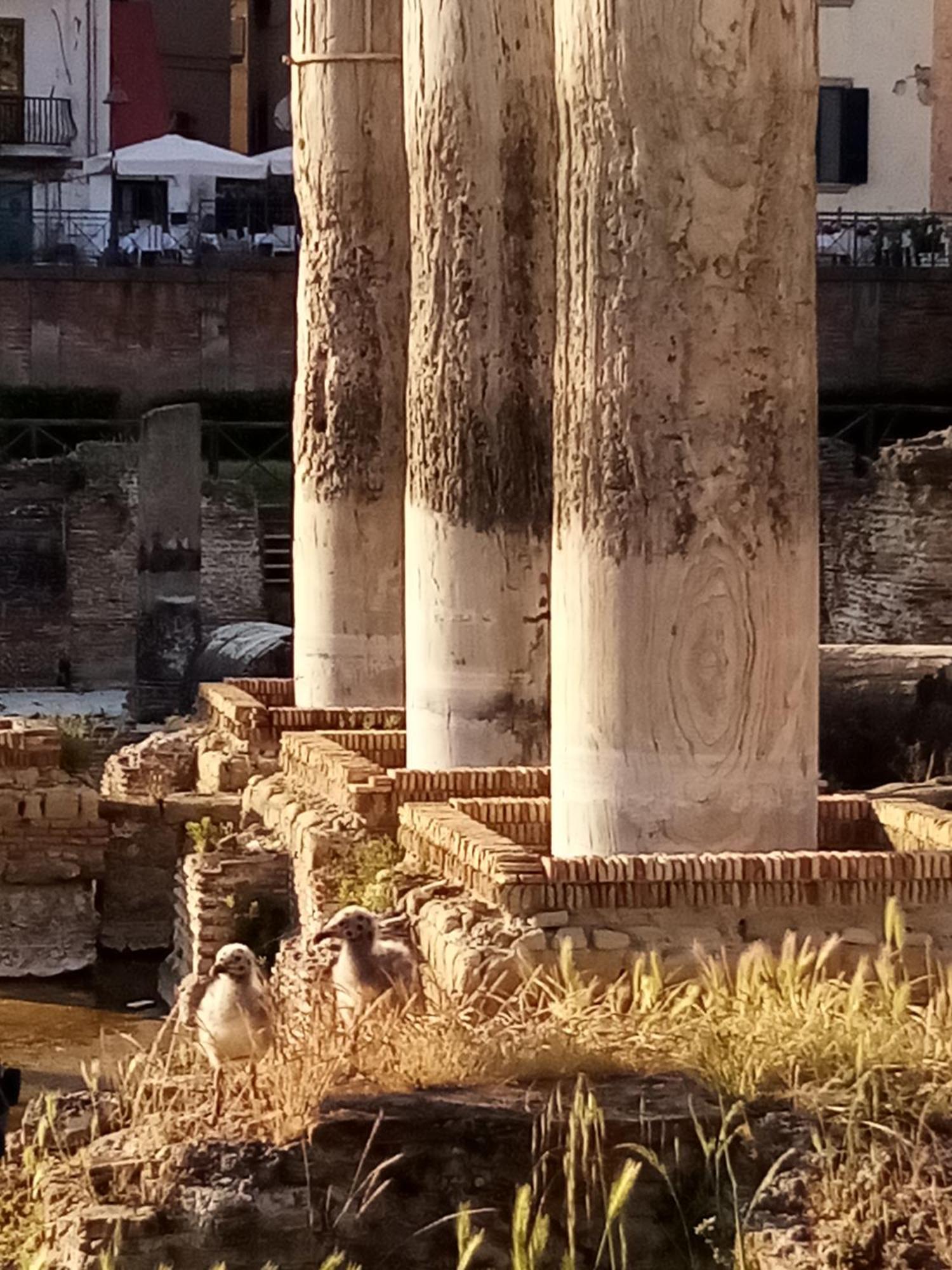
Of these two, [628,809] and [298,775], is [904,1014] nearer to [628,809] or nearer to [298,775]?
[628,809]

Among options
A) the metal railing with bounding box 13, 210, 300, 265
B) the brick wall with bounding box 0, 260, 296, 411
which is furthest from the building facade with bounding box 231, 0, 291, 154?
the brick wall with bounding box 0, 260, 296, 411

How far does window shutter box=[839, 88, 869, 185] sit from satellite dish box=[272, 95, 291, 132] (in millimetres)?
9847

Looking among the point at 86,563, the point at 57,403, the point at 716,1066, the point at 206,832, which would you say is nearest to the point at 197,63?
the point at 57,403

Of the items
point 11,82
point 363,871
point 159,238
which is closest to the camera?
point 363,871

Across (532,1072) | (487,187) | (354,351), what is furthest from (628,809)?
(354,351)

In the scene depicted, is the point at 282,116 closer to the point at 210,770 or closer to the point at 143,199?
the point at 143,199

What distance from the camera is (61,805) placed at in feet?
43.2

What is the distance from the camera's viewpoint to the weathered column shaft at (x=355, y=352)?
44.4 feet

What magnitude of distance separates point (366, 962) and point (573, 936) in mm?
550

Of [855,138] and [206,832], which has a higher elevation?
Answer: [855,138]

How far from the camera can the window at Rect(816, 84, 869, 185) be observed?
34.3m

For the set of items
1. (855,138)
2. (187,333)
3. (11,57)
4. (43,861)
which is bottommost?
(43,861)

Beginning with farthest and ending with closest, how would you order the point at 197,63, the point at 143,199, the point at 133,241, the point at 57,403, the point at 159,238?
the point at 197,63
the point at 143,199
the point at 159,238
the point at 133,241
the point at 57,403

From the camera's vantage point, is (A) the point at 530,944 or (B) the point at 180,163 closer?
(A) the point at 530,944
